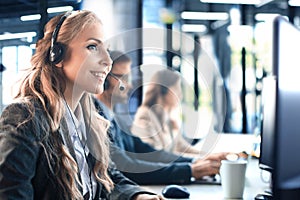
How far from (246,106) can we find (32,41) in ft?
14.1

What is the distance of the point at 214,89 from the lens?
467 cm

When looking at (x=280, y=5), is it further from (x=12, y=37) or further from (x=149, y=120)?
(x=12, y=37)

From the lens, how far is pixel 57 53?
130 centimetres

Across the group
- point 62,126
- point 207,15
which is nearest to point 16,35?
point 62,126

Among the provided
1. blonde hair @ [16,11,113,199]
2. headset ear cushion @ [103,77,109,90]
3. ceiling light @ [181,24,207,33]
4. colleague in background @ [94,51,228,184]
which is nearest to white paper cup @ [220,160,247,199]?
colleague in background @ [94,51,228,184]

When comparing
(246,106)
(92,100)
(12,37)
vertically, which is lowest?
(246,106)

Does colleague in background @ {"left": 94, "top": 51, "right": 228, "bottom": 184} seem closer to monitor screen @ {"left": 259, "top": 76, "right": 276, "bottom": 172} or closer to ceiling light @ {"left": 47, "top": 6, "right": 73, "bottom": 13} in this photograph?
ceiling light @ {"left": 47, "top": 6, "right": 73, "bottom": 13}

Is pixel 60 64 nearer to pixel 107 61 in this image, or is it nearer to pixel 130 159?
pixel 107 61

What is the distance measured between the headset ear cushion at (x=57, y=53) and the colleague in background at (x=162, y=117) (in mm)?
920

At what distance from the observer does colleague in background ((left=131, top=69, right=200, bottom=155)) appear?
2451mm

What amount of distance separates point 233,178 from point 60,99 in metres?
0.63

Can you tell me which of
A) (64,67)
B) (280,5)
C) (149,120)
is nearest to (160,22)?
(280,5)

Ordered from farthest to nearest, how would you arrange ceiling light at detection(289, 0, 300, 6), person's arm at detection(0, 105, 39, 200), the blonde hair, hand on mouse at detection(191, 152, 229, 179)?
ceiling light at detection(289, 0, 300, 6)
hand on mouse at detection(191, 152, 229, 179)
the blonde hair
person's arm at detection(0, 105, 39, 200)

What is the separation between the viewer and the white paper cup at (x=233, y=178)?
1.45m
